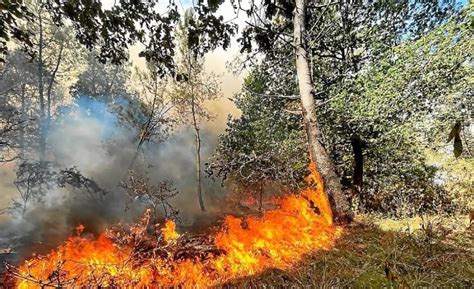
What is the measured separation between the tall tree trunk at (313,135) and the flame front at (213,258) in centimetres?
30

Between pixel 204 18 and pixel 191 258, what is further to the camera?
pixel 191 258

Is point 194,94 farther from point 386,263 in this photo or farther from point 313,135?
point 386,263

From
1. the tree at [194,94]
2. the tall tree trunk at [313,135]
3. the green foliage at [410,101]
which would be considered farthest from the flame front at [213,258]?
the tree at [194,94]

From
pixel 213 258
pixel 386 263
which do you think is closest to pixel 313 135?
pixel 213 258

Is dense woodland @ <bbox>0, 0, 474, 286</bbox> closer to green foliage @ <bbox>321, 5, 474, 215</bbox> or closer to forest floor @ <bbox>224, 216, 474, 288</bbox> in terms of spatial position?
green foliage @ <bbox>321, 5, 474, 215</bbox>

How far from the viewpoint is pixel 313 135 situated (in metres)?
7.60

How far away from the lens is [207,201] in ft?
74.4

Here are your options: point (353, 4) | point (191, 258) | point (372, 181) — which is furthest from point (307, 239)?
point (353, 4)

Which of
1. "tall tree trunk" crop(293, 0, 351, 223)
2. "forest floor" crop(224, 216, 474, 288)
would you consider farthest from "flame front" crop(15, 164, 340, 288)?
"forest floor" crop(224, 216, 474, 288)

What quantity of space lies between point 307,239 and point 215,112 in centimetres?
1692

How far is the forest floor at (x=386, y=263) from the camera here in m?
3.48

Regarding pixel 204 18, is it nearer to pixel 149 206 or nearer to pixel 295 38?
pixel 295 38

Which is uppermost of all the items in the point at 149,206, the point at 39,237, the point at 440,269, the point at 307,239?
the point at 149,206

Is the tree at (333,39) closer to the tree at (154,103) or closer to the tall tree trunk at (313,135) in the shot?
the tall tree trunk at (313,135)
